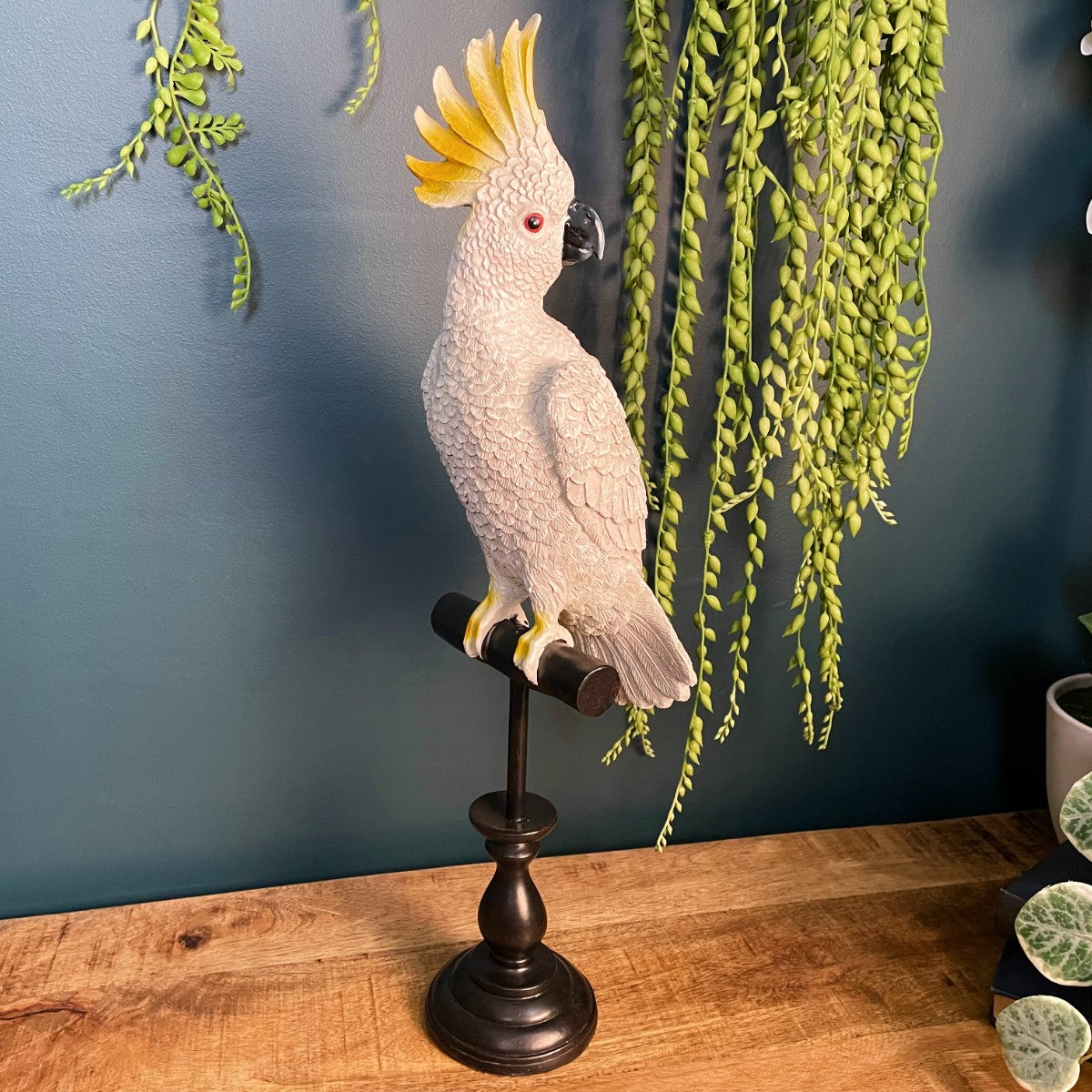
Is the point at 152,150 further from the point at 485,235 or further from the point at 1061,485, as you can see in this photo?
the point at 1061,485

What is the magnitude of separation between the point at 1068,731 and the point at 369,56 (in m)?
1.11

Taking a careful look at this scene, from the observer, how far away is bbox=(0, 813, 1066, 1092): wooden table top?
1033 mm

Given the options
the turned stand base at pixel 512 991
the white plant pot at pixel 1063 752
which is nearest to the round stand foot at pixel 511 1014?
the turned stand base at pixel 512 991

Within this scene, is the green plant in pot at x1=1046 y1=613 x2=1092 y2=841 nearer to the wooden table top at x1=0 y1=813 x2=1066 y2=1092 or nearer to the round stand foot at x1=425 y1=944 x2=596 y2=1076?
the wooden table top at x1=0 y1=813 x2=1066 y2=1092

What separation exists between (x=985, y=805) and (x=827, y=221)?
3.07 feet

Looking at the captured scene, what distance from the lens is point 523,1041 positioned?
1043 mm

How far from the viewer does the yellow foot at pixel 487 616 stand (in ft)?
3.52

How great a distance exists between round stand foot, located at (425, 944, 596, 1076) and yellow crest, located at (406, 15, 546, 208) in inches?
30.1

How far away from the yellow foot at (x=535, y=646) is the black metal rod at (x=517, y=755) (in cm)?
7

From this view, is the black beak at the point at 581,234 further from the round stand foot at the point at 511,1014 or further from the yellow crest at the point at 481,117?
the round stand foot at the point at 511,1014

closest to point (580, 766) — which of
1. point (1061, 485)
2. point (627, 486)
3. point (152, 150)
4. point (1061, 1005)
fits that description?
point (627, 486)

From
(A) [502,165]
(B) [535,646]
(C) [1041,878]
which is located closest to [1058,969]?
(C) [1041,878]

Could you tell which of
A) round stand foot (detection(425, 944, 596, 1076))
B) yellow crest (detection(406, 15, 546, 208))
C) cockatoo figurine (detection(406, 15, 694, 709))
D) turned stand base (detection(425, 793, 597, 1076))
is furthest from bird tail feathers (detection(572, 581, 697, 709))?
yellow crest (detection(406, 15, 546, 208))

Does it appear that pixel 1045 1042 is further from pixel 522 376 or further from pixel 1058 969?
pixel 522 376
